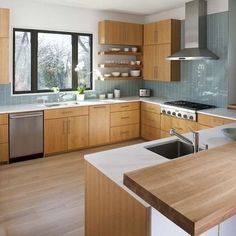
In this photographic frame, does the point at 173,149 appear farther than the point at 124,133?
No

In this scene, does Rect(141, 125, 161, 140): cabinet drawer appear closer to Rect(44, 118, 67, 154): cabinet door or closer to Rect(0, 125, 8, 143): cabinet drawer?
Answer: Rect(44, 118, 67, 154): cabinet door

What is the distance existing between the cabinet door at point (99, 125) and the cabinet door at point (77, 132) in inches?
4.3

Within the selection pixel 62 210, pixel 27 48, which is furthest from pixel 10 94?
pixel 62 210

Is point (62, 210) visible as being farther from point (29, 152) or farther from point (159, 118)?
point (159, 118)

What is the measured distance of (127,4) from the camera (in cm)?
503

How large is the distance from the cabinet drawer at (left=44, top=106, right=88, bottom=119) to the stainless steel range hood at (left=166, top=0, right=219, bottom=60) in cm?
186

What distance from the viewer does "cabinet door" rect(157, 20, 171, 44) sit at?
17.1 ft

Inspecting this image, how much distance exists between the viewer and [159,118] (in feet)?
17.2

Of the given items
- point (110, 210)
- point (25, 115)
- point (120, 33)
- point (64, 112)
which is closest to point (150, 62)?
point (120, 33)

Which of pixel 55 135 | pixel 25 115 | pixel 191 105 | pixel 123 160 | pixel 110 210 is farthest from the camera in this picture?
pixel 191 105

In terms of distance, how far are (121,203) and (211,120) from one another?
298 centimetres

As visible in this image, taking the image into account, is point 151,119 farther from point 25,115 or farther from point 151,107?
point 25,115

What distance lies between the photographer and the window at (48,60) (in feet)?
16.0

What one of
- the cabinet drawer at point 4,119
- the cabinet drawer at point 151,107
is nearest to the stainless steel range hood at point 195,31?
the cabinet drawer at point 151,107
